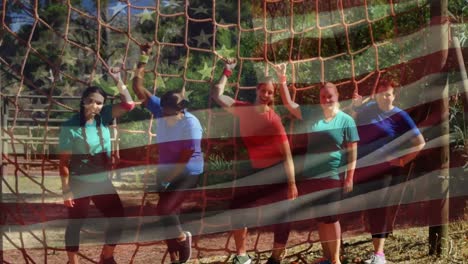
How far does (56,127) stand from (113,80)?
1.32 ft

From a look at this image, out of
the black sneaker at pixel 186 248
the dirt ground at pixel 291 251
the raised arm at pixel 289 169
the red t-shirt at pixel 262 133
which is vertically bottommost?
the dirt ground at pixel 291 251

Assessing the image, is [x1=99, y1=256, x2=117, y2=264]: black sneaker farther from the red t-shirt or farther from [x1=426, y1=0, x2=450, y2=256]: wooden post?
[x1=426, y1=0, x2=450, y2=256]: wooden post

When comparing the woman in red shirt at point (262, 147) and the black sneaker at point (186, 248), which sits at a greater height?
the woman in red shirt at point (262, 147)

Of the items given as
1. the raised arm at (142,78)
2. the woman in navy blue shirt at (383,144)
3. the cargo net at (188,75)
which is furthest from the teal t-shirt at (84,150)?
the woman in navy blue shirt at (383,144)

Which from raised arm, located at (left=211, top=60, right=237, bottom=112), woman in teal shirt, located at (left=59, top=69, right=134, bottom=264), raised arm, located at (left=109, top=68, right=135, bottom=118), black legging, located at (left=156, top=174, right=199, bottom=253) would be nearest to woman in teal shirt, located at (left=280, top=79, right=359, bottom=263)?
raised arm, located at (left=211, top=60, right=237, bottom=112)

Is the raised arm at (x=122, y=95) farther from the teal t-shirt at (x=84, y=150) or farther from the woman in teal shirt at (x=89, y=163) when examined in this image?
the teal t-shirt at (x=84, y=150)

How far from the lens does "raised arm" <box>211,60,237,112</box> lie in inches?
147

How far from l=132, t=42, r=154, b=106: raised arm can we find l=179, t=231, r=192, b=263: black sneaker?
0.66 metres

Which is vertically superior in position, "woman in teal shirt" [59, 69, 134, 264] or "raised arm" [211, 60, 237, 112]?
"raised arm" [211, 60, 237, 112]

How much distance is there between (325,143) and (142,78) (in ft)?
3.05

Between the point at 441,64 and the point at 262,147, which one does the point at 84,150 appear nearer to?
the point at 262,147

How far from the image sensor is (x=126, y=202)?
375cm

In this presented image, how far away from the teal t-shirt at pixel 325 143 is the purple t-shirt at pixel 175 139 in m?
0.55

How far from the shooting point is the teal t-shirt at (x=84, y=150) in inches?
139
